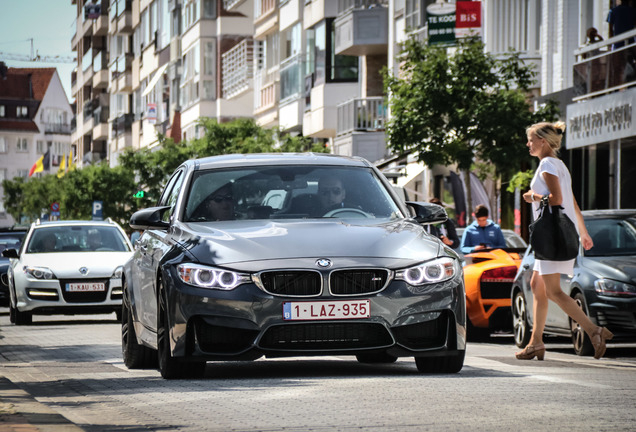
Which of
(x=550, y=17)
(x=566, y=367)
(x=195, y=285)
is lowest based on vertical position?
(x=566, y=367)

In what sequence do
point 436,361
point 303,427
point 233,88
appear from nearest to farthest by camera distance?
point 303,427
point 436,361
point 233,88

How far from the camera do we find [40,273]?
25.5m

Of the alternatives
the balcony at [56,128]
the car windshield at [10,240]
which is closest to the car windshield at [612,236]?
the car windshield at [10,240]

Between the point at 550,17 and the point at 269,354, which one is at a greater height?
the point at 550,17

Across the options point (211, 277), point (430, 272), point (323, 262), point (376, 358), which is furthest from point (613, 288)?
point (211, 277)

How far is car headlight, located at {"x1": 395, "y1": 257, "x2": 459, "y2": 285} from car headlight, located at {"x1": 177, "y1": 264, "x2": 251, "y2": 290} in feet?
3.45

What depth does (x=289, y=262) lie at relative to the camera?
11.0 m

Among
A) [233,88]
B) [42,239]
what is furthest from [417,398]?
[233,88]

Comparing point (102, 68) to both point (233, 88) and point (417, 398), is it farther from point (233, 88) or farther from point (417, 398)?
point (417, 398)

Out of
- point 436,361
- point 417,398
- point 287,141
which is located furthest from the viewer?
point 287,141

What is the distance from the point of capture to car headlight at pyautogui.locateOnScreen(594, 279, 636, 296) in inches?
638

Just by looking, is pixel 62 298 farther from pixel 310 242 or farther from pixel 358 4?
pixel 358 4

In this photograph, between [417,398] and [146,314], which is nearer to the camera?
[417,398]

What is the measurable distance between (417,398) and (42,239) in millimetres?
17884
